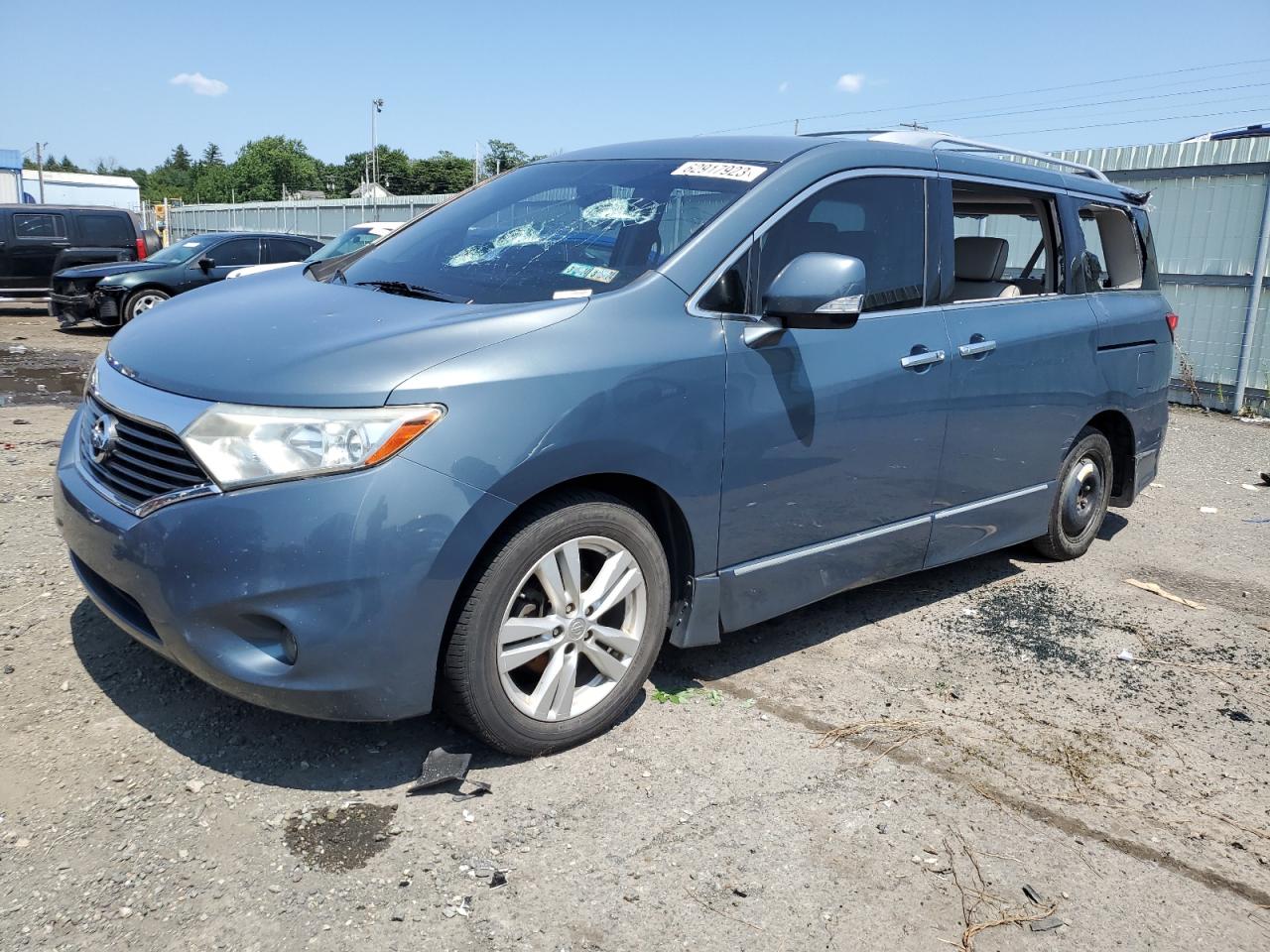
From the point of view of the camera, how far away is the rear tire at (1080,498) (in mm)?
5199

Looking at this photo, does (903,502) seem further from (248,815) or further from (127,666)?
(127,666)

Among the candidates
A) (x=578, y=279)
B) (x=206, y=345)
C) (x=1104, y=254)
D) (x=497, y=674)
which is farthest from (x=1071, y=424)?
(x=206, y=345)

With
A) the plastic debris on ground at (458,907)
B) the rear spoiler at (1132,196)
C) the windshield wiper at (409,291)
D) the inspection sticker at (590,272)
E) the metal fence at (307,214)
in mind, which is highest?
the metal fence at (307,214)

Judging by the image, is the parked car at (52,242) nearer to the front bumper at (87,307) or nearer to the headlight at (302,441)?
the front bumper at (87,307)

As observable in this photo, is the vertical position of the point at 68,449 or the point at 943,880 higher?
the point at 68,449

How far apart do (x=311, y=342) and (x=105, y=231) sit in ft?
56.3

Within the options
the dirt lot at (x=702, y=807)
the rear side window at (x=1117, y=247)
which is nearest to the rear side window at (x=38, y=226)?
the dirt lot at (x=702, y=807)

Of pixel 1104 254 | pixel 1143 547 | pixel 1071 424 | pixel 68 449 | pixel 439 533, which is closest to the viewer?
pixel 439 533

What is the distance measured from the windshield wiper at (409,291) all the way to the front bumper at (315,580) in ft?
2.79

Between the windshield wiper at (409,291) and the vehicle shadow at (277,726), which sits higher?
the windshield wiper at (409,291)

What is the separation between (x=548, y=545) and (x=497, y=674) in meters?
0.40

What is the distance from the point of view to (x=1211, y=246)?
1063 cm

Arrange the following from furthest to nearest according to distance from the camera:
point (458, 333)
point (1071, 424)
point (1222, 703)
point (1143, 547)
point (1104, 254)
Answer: point (1143, 547) < point (1104, 254) < point (1071, 424) < point (1222, 703) < point (458, 333)

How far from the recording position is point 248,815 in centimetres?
281
